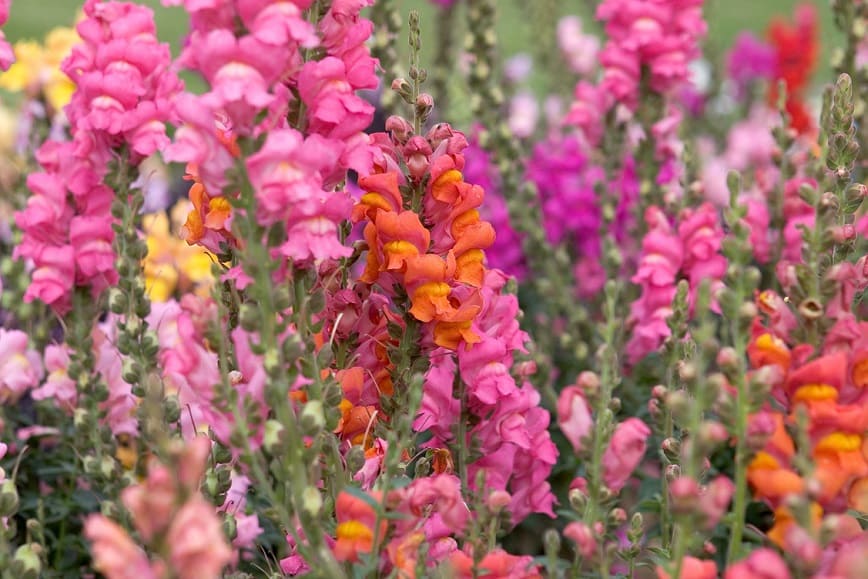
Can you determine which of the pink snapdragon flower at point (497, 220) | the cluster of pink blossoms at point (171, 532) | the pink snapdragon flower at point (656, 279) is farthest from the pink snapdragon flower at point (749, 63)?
the cluster of pink blossoms at point (171, 532)

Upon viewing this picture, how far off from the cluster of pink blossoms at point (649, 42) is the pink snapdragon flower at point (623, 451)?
1252mm

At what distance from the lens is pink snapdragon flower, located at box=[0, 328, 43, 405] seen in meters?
1.86

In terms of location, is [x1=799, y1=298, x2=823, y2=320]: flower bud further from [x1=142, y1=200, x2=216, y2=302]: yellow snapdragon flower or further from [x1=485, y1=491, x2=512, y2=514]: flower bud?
[x1=142, y1=200, x2=216, y2=302]: yellow snapdragon flower

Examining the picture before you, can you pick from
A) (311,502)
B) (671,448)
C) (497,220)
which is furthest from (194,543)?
(497,220)

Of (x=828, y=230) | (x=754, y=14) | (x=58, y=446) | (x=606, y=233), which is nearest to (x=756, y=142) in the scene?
(x=606, y=233)

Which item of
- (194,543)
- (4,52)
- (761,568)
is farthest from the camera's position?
(4,52)

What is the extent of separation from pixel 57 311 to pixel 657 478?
1.04 meters

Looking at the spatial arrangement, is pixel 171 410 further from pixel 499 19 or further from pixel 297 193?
pixel 499 19

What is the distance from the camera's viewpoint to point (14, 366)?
189 centimetres

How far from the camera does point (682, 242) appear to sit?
1965mm

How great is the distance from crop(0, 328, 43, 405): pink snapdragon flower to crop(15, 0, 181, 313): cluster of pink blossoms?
0.14 meters

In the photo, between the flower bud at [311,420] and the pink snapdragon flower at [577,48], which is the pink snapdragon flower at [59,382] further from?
the pink snapdragon flower at [577,48]

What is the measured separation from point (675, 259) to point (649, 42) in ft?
1.84

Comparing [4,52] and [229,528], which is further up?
[4,52]
